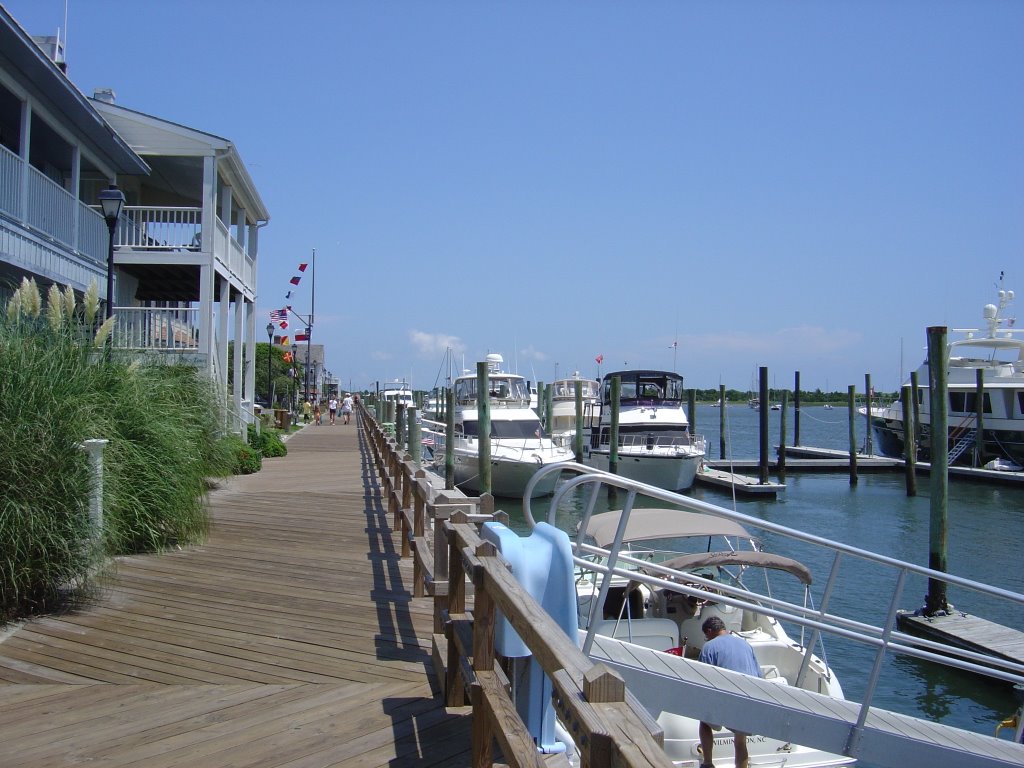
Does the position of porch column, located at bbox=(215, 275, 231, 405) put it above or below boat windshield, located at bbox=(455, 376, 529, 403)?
above

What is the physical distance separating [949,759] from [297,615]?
4758mm

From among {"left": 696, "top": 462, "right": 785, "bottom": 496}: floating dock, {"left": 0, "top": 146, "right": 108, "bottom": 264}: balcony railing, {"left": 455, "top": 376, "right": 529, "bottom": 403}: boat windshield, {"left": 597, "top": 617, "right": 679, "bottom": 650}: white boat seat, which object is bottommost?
{"left": 696, "top": 462, "right": 785, "bottom": 496}: floating dock

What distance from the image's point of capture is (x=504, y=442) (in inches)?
1074

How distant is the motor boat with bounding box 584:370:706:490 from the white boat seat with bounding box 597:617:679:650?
20.1 m

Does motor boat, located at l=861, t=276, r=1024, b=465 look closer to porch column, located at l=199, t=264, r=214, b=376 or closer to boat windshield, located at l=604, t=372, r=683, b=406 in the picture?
boat windshield, located at l=604, t=372, r=683, b=406

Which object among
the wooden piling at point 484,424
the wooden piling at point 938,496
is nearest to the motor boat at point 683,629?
the wooden piling at point 938,496

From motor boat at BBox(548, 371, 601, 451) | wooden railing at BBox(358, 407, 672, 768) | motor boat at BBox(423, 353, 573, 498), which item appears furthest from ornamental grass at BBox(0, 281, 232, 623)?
motor boat at BBox(548, 371, 601, 451)

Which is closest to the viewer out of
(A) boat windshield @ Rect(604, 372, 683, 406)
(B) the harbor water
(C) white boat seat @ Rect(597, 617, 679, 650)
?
(C) white boat seat @ Rect(597, 617, 679, 650)

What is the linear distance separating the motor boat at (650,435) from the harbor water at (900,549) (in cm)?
154

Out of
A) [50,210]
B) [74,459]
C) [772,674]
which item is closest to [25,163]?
[50,210]

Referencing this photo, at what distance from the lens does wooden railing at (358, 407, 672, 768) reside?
7.48 ft

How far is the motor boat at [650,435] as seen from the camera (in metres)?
29.2

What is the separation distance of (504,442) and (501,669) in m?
22.9

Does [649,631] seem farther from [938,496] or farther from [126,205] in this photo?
[126,205]
